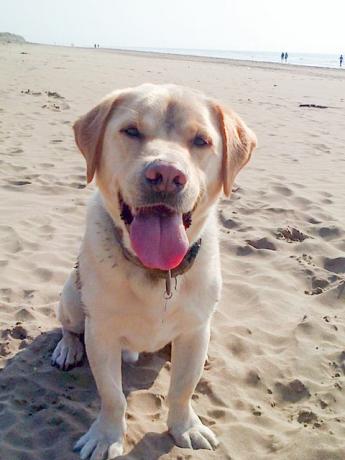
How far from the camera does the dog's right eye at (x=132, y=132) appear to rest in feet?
8.48

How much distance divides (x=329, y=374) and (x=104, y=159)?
1.98 metres

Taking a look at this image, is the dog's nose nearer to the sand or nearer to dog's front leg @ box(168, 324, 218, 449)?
dog's front leg @ box(168, 324, 218, 449)

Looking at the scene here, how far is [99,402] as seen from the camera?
3.07 metres

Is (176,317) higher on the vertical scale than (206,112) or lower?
lower

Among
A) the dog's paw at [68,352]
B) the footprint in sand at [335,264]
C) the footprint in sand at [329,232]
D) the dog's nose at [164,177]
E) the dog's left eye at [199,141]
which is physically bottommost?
the dog's paw at [68,352]

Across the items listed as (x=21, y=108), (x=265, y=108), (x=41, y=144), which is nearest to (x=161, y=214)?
(x=41, y=144)

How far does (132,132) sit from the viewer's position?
2.59 m

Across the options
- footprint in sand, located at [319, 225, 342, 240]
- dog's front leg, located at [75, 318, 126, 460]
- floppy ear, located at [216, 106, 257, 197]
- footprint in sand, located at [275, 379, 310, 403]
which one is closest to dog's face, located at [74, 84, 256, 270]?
floppy ear, located at [216, 106, 257, 197]

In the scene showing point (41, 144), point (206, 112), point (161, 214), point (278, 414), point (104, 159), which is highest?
point (206, 112)

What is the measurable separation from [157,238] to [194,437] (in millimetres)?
1146

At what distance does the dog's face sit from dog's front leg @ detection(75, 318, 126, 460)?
499mm

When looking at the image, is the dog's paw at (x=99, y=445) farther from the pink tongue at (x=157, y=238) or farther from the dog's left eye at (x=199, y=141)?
the dog's left eye at (x=199, y=141)

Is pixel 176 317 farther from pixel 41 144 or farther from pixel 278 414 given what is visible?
pixel 41 144

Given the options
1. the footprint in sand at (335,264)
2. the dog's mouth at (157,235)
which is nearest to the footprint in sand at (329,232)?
the footprint in sand at (335,264)
